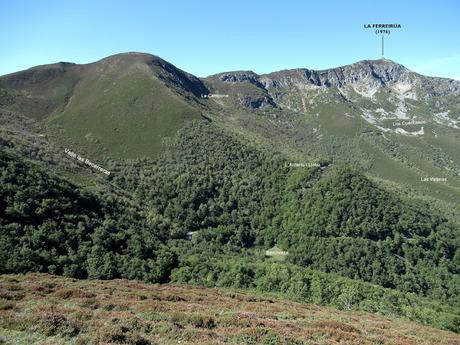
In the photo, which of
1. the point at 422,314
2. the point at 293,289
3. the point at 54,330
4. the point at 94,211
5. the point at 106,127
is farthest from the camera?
the point at 106,127

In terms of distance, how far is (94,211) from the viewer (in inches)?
3848

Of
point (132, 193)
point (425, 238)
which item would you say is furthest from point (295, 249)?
point (132, 193)

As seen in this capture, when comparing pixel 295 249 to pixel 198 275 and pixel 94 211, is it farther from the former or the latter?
pixel 94 211

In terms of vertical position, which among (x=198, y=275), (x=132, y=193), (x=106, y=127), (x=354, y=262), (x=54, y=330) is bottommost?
(x=354, y=262)

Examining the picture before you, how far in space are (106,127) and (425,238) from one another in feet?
487

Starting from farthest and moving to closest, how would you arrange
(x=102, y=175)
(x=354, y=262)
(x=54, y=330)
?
(x=102, y=175), (x=354, y=262), (x=54, y=330)

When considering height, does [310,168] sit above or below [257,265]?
above

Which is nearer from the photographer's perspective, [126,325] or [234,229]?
[126,325]

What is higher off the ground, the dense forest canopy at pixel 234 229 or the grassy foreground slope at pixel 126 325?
the grassy foreground slope at pixel 126 325

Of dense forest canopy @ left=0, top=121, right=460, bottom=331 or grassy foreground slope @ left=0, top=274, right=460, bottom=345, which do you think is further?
dense forest canopy @ left=0, top=121, right=460, bottom=331

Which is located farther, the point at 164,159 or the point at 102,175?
the point at 164,159

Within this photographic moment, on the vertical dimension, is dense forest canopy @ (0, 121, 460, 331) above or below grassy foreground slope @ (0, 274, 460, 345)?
below

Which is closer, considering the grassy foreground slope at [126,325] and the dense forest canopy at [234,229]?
Result: the grassy foreground slope at [126,325]

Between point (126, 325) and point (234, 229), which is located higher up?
point (126, 325)
